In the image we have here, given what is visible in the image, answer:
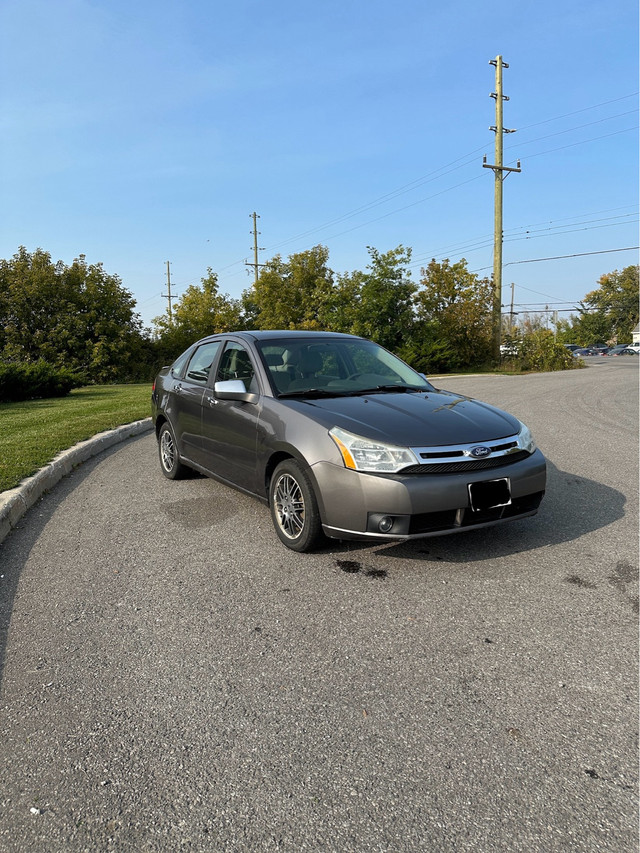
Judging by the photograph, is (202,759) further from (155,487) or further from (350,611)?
(155,487)

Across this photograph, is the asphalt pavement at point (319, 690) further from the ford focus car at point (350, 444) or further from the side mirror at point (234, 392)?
the side mirror at point (234, 392)

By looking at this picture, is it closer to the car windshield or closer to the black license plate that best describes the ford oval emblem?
the black license plate

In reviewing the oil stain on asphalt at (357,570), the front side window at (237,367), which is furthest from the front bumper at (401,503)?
the front side window at (237,367)

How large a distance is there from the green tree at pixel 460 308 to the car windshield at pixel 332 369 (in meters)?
24.7

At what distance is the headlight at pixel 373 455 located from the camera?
3859mm

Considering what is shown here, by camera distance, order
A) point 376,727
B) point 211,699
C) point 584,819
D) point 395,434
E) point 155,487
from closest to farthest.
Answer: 1. point 584,819
2. point 376,727
3. point 211,699
4. point 395,434
5. point 155,487

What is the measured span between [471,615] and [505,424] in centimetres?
159

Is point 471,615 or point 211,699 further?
point 471,615

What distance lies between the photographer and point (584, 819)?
6.54 ft

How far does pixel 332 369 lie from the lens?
529cm

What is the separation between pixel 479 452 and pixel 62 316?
31.5 m

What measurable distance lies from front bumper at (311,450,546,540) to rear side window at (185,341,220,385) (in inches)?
92.3

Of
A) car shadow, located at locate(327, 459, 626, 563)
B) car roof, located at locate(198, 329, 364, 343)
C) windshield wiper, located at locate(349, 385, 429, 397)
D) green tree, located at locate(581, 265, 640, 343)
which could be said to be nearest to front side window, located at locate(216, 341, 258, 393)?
car roof, located at locate(198, 329, 364, 343)

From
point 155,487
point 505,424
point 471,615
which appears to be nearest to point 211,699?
point 471,615
